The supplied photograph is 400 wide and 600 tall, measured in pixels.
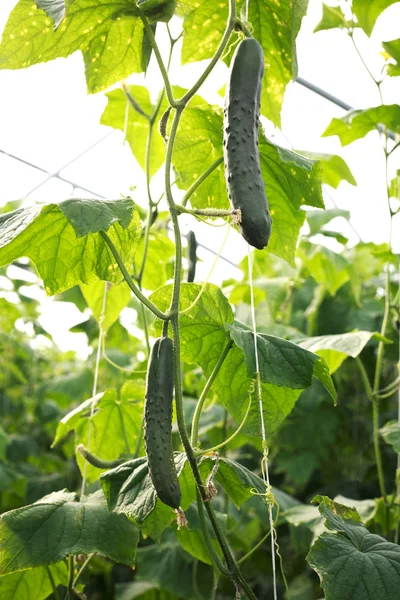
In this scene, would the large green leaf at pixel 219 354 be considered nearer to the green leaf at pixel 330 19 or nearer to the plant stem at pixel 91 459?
the plant stem at pixel 91 459

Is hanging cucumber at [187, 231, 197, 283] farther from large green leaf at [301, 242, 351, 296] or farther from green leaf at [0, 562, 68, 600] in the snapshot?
large green leaf at [301, 242, 351, 296]

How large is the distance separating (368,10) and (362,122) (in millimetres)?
409

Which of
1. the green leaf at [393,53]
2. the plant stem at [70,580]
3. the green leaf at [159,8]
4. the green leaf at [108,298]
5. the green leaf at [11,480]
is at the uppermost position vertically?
the green leaf at [393,53]

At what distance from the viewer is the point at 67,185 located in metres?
4.89

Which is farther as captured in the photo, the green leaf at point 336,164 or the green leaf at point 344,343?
the green leaf at point 336,164

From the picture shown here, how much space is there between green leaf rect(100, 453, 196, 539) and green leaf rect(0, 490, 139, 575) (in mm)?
87

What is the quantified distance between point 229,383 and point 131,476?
1.21 feet

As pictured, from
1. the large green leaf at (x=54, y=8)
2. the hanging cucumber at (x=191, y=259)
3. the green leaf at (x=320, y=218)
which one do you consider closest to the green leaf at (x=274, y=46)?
the hanging cucumber at (x=191, y=259)

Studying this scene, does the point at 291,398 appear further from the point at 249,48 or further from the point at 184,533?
the point at 249,48

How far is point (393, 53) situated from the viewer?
8.17 ft

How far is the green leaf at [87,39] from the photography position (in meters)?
1.66

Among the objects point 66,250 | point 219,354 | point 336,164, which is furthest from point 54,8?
point 336,164

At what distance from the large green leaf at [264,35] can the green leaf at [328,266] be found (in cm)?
153

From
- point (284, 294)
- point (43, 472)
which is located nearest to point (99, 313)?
point (284, 294)
